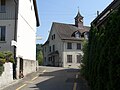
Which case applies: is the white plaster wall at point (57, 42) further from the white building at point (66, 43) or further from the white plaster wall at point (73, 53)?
the white plaster wall at point (73, 53)

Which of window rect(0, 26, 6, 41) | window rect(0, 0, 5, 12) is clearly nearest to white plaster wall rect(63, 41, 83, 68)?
window rect(0, 0, 5, 12)

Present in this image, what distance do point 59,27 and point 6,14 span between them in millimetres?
32246

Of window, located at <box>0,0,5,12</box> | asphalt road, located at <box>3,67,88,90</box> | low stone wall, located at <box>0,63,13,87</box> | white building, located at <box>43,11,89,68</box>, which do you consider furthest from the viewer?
white building, located at <box>43,11,89,68</box>

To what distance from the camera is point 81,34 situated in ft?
190

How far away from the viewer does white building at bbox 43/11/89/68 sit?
176 ft

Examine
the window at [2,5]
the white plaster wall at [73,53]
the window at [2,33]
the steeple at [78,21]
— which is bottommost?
the white plaster wall at [73,53]

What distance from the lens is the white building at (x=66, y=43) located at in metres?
53.6

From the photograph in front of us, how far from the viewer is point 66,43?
2122 inches

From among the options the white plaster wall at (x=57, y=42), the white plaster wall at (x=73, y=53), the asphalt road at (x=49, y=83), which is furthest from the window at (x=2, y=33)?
the white plaster wall at (x=57, y=42)

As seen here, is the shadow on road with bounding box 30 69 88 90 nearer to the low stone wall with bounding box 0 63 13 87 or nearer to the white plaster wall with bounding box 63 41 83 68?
the low stone wall with bounding box 0 63 13 87

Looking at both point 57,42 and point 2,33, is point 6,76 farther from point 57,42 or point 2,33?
point 57,42

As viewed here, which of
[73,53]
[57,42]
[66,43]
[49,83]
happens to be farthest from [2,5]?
[57,42]

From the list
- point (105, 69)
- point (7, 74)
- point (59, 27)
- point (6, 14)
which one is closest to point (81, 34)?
point (59, 27)

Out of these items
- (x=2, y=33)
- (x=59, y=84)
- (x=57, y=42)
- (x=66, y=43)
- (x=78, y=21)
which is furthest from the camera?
(x=78, y=21)
